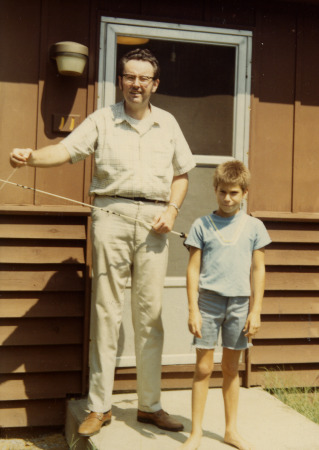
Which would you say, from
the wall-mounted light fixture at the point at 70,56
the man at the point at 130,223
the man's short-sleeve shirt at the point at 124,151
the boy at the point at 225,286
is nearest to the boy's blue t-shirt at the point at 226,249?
the boy at the point at 225,286

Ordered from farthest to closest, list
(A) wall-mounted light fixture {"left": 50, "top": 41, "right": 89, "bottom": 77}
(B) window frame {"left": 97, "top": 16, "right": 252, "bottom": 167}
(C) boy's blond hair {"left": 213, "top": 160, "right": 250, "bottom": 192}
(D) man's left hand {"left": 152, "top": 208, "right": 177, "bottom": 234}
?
(B) window frame {"left": 97, "top": 16, "right": 252, "bottom": 167} < (A) wall-mounted light fixture {"left": 50, "top": 41, "right": 89, "bottom": 77} < (D) man's left hand {"left": 152, "top": 208, "right": 177, "bottom": 234} < (C) boy's blond hair {"left": 213, "top": 160, "right": 250, "bottom": 192}

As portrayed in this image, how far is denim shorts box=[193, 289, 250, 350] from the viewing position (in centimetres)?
293

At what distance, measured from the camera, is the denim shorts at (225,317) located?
293 cm

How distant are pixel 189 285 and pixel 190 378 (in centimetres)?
133

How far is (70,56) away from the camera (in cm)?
368

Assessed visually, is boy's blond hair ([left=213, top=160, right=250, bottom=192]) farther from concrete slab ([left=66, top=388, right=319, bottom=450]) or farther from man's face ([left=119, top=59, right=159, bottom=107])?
concrete slab ([left=66, top=388, right=319, bottom=450])

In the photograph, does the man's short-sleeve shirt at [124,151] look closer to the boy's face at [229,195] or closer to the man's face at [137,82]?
the man's face at [137,82]

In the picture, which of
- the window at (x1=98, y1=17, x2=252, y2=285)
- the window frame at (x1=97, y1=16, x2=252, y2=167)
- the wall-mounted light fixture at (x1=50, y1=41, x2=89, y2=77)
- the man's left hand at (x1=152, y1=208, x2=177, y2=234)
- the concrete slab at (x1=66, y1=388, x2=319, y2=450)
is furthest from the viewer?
the window at (x1=98, y1=17, x2=252, y2=285)

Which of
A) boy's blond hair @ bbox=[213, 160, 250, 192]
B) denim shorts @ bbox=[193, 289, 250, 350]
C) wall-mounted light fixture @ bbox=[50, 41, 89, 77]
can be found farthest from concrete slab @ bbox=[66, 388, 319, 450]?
wall-mounted light fixture @ bbox=[50, 41, 89, 77]

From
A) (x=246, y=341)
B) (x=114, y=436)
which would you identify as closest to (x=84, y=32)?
(x=246, y=341)

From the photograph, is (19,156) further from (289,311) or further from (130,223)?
(289,311)

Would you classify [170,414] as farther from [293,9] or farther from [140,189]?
[293,9]

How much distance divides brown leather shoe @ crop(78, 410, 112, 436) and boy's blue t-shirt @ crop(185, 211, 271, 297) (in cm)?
89

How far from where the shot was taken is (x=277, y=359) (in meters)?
4.19
